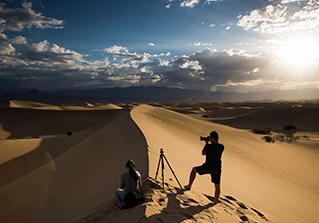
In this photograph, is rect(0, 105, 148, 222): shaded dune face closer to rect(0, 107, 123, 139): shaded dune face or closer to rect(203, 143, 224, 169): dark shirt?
rect(203, 143, 224, 169): dark shirt

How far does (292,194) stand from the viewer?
235 inches

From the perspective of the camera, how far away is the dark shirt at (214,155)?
3.73 metres

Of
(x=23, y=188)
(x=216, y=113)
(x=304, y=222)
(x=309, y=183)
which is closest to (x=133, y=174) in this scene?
(x=304, y=222)

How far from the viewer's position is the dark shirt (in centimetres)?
373

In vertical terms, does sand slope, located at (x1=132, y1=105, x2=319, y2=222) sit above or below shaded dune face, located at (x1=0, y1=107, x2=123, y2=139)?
above

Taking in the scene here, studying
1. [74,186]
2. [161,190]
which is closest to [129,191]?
[161,190]

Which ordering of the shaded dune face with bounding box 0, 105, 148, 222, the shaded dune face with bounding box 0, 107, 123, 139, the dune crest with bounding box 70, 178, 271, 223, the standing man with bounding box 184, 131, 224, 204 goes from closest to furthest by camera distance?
the dune crest with bounding box 70, 178, 271, 223 < the standing man with bounding box 184, 131, 224, 204 < the shaded dune face with bounding box 0, 105, 148, 222 < the shaded dune face with bounding box 0, 107, 123, 139

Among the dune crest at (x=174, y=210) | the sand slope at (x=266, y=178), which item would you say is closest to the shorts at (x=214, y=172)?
the dune crest at (x=174, y=210)

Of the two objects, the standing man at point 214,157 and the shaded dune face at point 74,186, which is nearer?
the standing man at point 214,157

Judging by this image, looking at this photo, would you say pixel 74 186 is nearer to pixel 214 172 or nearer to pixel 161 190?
pixel 161 190

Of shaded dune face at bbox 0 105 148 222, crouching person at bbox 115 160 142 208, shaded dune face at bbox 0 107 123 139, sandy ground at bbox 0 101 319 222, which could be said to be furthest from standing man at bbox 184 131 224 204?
shaded dune face at bbox 0 107 123 139

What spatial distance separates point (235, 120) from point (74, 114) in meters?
30.5

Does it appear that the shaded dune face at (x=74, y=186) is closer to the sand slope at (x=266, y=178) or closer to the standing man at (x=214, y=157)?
the sand slope at (x=266, y=178)

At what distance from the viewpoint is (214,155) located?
3.77 metres
